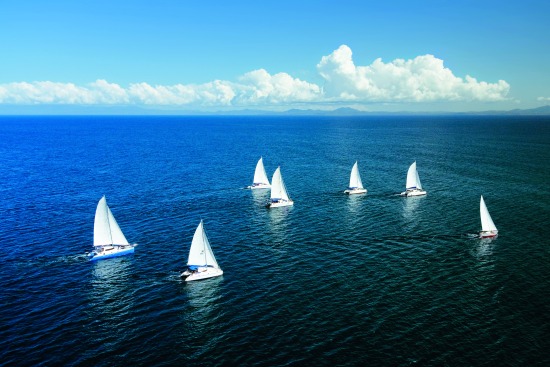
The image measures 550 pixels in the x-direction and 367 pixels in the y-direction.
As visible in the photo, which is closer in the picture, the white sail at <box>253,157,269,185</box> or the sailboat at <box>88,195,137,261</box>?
the sailboat at <box>88,195,137,261</box>

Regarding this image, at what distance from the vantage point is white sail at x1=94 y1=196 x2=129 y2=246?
248 feet

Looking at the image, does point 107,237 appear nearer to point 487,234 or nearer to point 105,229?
point 105,229

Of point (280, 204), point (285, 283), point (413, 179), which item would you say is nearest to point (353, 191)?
point (413, 179)

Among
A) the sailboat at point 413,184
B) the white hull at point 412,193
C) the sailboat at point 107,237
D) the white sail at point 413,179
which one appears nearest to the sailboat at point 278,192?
the white hull at point 412,193

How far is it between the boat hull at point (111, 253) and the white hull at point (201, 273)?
51.3ft

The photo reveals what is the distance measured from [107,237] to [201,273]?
21.9 metres

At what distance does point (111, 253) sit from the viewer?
7438 cm

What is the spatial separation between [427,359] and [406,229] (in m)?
45.3

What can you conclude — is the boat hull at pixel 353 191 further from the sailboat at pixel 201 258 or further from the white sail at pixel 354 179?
the sailboat at pixel 201 258

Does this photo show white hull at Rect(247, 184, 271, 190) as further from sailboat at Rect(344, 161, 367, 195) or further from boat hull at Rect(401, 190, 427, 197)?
boat hull at Rect(401, 190, 427, 197)

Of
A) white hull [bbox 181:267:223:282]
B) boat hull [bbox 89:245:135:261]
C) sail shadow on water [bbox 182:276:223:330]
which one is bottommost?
sail shadow on water [bbox 182:276:223:330]

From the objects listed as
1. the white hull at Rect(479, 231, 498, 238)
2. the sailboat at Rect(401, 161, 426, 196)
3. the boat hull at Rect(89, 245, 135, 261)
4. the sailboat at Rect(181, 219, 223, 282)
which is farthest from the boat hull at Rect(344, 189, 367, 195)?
the boat hull at Rect(89, 245, 135, 261)

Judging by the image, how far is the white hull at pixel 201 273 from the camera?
64938mm

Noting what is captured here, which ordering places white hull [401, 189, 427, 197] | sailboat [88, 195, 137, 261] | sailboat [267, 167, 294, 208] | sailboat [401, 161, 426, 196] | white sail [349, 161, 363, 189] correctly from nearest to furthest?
sailboat [88, 195, 137, 261], sailboat [267, 167, 294, 208], white hull [401, 189, 427, 197], sailboat [401, 161, 426, 196], white sail [349, 161, 363, 189]
